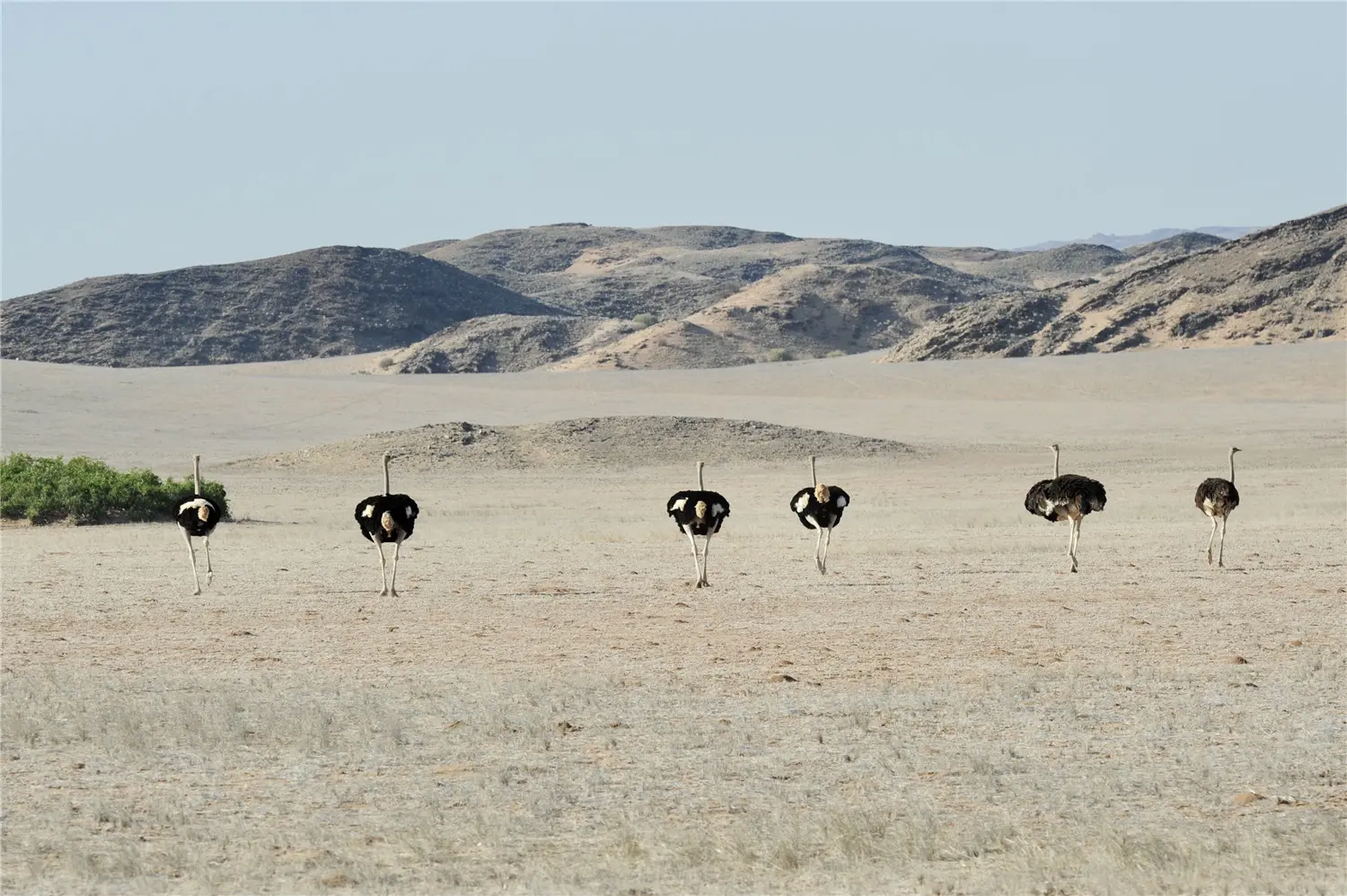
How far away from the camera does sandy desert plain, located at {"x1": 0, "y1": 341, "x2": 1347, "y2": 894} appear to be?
8609 mm

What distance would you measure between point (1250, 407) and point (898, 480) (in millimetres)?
30161

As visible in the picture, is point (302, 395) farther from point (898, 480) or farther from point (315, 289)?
point (315, 289)

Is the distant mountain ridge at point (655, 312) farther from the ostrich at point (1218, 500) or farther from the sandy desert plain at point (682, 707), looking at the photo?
the ostrich at point (1218, 500)

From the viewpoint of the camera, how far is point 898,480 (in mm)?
44031

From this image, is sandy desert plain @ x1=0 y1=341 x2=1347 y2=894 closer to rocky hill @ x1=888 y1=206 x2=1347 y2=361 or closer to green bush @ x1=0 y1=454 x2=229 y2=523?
green bush @ x1=0 y1=454 x2=229 y2=523

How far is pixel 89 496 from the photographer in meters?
31.7

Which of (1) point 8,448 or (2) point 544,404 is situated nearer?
(1) point 8,448

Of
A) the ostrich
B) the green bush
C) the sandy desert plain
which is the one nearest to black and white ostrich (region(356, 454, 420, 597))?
the sandy desert plain

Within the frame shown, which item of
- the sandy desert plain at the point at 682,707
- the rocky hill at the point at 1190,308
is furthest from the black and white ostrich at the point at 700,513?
the rocky hill at the point at 1190,308

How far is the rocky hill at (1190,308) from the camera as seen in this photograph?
3784 inches

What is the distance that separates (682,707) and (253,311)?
14280cm

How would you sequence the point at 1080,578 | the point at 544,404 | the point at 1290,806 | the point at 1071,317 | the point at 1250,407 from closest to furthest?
the point at 1290,806, the point at 1080,578, the point at 1250,407, the point at 544,404, the point at 1071,317

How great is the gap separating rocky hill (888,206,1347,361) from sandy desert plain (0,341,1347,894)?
2545 inches

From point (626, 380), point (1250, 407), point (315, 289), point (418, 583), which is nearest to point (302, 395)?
point (626, 380)
